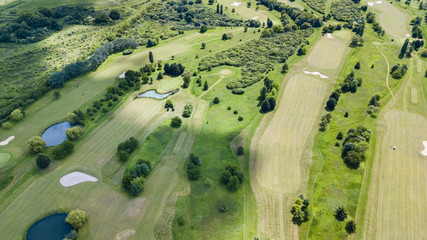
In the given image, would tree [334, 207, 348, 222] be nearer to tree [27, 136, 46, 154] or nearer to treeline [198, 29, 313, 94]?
treeline [198, 29, 313, 94]

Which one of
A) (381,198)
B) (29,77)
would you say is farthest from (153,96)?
(381,198)

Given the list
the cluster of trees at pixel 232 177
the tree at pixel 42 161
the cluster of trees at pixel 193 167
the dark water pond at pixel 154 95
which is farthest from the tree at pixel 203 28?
the tree at pixel 42 161

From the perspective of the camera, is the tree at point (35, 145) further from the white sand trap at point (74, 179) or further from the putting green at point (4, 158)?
the white sand trap at point (74, 179)

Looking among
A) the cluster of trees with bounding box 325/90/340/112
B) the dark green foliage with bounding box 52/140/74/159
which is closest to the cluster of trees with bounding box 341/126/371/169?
the cluster of trees with bounding box 325/90/340/112

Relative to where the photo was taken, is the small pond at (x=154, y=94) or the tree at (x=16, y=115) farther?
the small pond at (x=154, y=94)

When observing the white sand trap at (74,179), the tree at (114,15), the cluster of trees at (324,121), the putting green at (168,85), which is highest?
the tree at (114,15)

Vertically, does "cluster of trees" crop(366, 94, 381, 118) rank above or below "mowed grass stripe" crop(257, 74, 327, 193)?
above
